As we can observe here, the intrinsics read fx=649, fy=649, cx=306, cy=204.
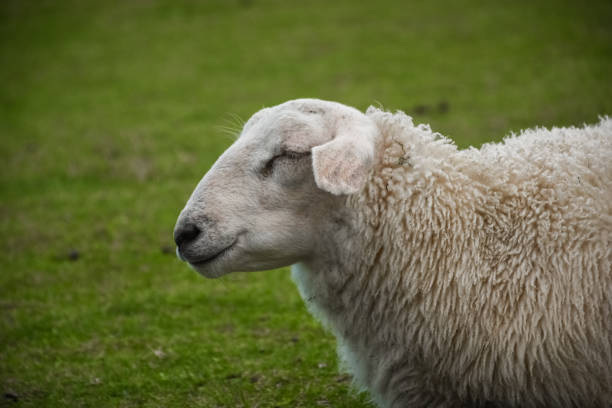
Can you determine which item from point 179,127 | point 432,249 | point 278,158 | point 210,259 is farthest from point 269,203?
point 179,127

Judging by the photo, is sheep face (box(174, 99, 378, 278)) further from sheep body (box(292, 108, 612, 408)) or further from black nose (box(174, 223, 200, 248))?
sheep body (box(292, 108, 612, 408))

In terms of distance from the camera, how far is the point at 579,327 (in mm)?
2863

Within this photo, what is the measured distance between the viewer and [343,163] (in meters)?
2.77

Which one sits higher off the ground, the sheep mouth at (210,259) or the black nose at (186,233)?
the black nose at (186,233)

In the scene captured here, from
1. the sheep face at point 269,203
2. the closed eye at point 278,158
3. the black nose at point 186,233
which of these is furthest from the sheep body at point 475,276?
the black nose at point 186,233

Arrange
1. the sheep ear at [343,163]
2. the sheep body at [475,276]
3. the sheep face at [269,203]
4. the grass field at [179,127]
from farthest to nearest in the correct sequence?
1. the grass field at [179,127]
2. the sheep face at [269,203]
3. the sheep body at [475,276]
4. the sheep ear at [343,163]

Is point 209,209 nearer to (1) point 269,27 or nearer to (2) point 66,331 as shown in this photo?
(2) point 66,331

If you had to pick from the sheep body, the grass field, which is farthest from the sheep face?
the grass field

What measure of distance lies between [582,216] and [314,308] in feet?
4.48

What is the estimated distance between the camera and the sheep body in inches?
114

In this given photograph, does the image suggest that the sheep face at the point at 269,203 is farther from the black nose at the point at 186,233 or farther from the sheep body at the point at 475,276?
the sheep body at the point at 475,276

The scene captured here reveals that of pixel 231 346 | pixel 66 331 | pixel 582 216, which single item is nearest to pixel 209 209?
pixel 582 216

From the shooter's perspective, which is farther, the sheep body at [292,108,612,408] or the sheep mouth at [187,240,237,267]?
the sheep mouth at [187,240,237,267]

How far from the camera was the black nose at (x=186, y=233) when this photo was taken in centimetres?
304
